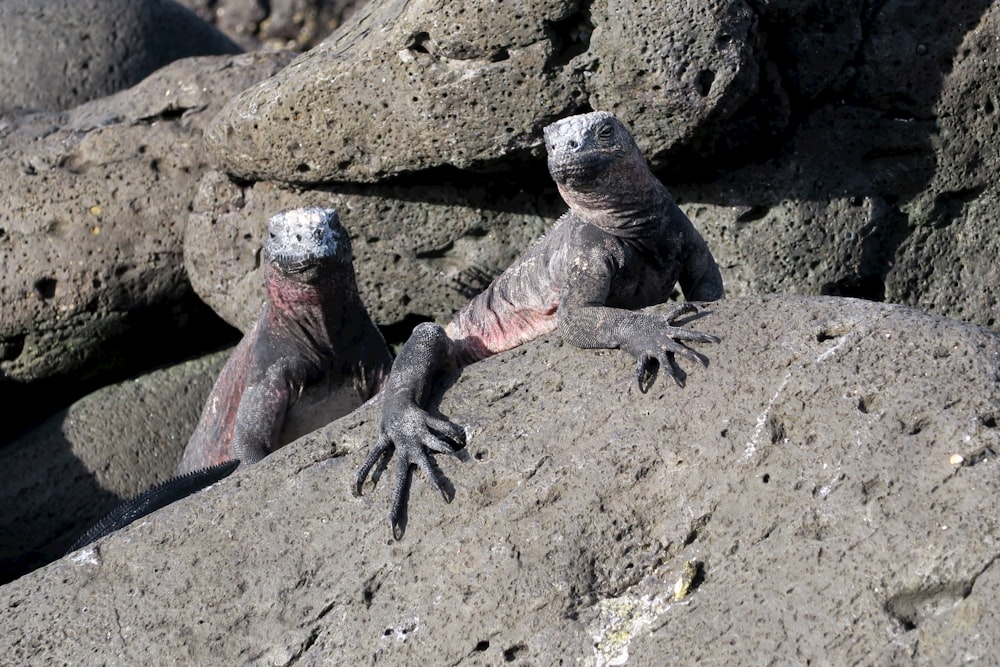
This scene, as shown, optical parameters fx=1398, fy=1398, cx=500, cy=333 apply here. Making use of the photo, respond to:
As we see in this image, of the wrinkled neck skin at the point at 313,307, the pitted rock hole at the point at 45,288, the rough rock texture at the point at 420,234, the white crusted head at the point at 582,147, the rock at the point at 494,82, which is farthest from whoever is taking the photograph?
the pitted rock hole at the point at 45,288

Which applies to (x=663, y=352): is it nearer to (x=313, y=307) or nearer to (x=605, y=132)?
(x=605, y=132)

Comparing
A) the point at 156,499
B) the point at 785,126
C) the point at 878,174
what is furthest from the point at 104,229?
the point at 878,174

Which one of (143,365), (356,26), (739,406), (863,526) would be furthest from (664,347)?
(143,365)

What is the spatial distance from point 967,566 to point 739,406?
727mm

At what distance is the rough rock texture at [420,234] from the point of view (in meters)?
6.27

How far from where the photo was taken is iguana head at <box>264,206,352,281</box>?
202 inches

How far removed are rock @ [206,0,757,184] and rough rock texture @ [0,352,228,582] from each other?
151 centimetres

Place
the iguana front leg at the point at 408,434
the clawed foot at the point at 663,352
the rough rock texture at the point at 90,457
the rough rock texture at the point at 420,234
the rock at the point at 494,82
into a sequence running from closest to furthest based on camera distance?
the clawed foot at the point at 663,352 < the iguana front leg at the point at 408,434 < the rock at the point at 494,82 < the rough rock texture at the point at 420,234 < the rough rock texture at the point at 90,457

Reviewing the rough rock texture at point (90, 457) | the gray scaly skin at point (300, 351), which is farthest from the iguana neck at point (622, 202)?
the rough rock texture at point (90, 457)

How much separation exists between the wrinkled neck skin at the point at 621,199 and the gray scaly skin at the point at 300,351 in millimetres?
1120

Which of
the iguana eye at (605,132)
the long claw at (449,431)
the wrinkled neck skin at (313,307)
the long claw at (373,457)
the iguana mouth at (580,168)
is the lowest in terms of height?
the wrinkled neck skin at (313,307)

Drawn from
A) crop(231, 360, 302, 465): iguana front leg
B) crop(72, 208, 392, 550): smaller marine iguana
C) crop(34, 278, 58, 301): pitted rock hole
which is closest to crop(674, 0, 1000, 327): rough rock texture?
crop(72, 208, 392, 550): smaller marine iguana

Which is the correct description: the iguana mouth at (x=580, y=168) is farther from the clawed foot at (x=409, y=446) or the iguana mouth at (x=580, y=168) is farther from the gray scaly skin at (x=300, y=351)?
the gray scaly skin at (x=300, y=351)

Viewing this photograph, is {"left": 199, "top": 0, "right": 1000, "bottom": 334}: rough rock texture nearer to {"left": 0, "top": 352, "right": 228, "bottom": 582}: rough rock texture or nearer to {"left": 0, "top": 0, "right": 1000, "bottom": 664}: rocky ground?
{"left": 0, "top": 0, "right": 1000, "bottom": 664}: rocky ground
